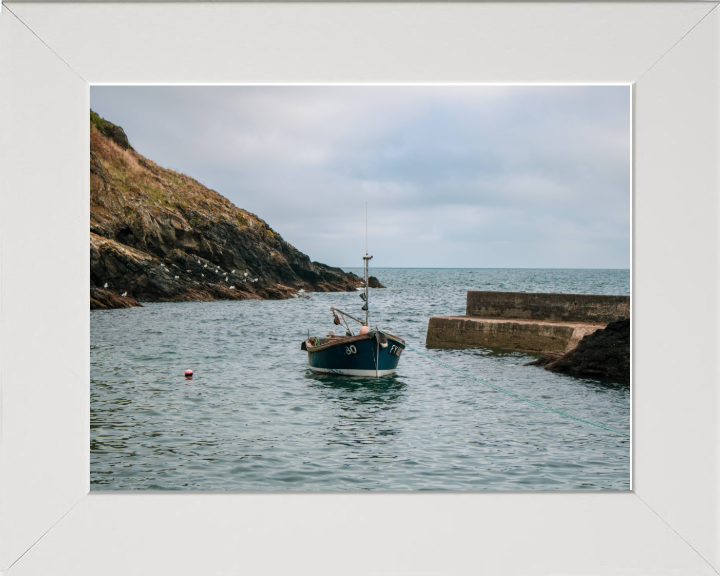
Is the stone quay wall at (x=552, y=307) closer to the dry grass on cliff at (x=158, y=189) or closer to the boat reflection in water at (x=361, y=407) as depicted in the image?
the boat reflection in water at (x=361, y=407)

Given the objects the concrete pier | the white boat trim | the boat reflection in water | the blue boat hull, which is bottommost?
the boat reflection in water

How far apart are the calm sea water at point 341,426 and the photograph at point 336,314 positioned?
41 millimetres

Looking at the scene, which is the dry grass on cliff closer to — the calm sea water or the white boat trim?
the calm sea water

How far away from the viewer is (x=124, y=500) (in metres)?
2.72

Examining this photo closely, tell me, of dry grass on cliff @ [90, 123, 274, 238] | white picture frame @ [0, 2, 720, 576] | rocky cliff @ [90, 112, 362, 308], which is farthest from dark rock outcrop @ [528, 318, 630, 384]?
dry grass on cliff @ [90, 123, 274, 238]

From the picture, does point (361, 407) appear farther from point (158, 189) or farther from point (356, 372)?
point (158, 189)

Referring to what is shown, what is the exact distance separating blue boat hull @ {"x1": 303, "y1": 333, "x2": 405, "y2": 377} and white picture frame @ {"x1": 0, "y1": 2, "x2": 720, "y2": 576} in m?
7.38

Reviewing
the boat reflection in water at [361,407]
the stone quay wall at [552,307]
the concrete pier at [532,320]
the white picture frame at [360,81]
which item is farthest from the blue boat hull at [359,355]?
the white picture frame at [360,81]

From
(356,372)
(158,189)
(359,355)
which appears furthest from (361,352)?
(158,189)

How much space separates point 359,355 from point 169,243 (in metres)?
24.5

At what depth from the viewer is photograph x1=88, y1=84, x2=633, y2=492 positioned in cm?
579

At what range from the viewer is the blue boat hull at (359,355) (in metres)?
10.1

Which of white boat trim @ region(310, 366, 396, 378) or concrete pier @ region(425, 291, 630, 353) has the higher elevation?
concrete pier @ region(425, 291, 630, 353)
